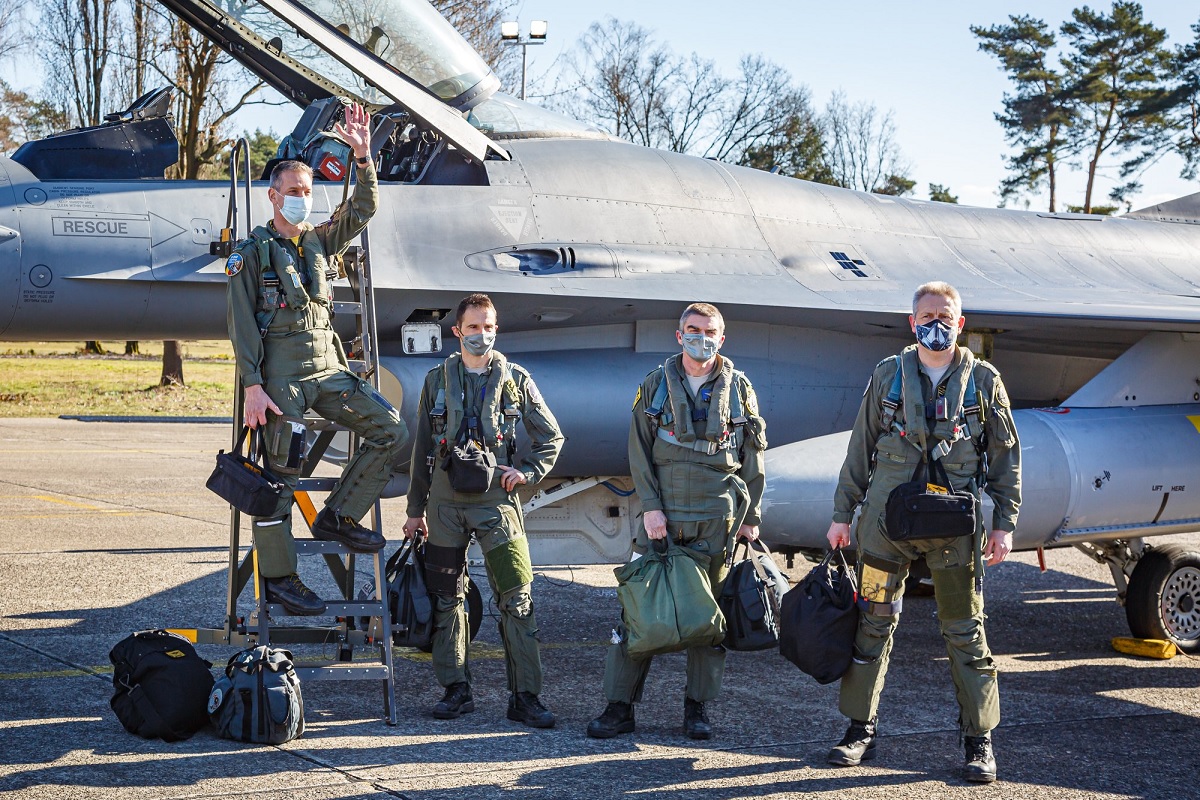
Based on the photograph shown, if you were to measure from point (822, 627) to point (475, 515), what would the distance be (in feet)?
5.28

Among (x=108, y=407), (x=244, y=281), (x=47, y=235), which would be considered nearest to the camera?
(x=244, y=281)

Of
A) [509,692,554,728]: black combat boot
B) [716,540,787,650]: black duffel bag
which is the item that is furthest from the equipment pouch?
[716,540,787,650]: black duffel bag

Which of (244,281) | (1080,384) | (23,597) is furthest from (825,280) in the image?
(23,597)

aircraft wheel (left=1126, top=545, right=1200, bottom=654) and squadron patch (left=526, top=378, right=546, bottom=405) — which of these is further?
aircraft wheel (left=1126, top=545, right=1200, bottom=654)

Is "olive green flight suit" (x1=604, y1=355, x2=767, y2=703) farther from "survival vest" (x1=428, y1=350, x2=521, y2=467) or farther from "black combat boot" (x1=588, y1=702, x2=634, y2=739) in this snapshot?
"survival vest" (x1=428, y1=350, x2=521, y2=467)

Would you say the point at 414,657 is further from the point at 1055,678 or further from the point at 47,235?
the point at 1055,678

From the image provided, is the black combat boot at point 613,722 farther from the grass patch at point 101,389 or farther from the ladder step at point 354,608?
the grass patch at point 101,389

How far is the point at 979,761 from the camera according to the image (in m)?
4.86

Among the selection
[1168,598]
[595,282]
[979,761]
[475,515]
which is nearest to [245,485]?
[475,515]

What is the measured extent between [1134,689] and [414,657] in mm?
3958

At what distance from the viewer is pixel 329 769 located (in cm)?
464

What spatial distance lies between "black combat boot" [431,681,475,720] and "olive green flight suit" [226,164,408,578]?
906mm

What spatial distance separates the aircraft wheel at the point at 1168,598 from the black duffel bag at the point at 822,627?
352cm

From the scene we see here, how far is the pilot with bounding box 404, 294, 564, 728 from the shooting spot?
5.48 meters
